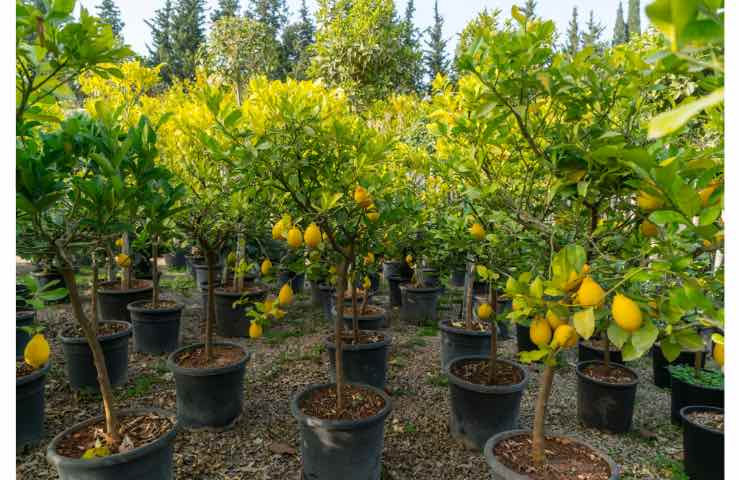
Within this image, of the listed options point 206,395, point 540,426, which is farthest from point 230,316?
point 540,426

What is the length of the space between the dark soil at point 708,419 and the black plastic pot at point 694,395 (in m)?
0.32

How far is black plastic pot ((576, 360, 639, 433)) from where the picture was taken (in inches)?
109

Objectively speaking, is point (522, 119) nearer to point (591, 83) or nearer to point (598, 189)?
point (591, 83)

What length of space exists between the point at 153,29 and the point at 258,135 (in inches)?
1362

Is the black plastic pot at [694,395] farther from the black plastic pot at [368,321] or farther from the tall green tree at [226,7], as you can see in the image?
the tall green tree at [226,7]

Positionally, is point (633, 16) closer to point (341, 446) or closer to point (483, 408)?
point (483, 408)

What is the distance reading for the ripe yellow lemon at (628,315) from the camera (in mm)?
912

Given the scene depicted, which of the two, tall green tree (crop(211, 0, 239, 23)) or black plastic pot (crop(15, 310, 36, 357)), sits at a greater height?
tall green tree (crop(211, 0, 239, 23))

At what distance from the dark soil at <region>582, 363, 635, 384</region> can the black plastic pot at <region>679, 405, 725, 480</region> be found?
56cm

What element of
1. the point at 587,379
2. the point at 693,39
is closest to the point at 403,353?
the point at 587,379

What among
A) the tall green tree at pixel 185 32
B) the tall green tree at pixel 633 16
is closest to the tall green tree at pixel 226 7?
the tall green tree at pixel 185 32

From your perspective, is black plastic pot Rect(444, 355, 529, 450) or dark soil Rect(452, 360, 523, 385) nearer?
black plastic pot Rect(444, 355, 529, 450)

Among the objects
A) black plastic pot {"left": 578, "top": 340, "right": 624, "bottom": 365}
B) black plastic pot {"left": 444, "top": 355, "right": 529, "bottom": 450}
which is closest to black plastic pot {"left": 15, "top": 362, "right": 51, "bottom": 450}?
black plastic pot {"left": 444, "top": 355, "right": 529, "bottom": 450}

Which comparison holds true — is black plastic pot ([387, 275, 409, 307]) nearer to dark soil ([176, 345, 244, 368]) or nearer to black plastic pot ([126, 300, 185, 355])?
black plastic pot ([126, 300, 185, 355])
